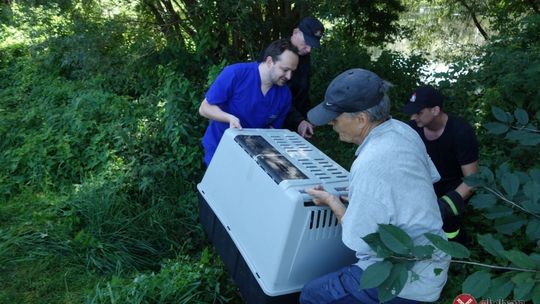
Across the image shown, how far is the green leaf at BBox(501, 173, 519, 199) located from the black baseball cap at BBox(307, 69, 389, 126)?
0.50 m

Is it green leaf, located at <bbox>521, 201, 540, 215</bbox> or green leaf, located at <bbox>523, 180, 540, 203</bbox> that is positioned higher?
green leaf, located at <bbox>523, 180, 540, 203</bbox>

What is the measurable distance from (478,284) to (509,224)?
516mm

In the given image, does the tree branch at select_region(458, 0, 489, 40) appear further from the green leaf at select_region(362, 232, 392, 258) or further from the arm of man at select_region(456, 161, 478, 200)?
the green leaf at select_region(362, 232, 392, 258)

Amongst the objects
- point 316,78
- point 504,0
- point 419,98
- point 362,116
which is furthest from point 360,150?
point 504,0

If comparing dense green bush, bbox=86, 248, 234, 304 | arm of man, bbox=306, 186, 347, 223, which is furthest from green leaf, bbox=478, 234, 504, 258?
dense green bush, bbox=86, 248, 234, 304

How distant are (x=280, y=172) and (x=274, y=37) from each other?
3.83 metres

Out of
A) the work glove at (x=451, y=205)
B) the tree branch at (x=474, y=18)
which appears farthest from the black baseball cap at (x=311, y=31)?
the tree branch at (x=474, y=18)

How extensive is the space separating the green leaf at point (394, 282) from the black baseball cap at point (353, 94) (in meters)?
0.72

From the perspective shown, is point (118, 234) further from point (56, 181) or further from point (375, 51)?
point (375, 51)

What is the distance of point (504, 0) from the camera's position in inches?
262

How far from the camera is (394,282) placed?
1.04 meters

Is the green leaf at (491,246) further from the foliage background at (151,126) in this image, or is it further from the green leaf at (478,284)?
the foliage background at (151,126)

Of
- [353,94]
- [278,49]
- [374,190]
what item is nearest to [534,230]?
[374,190]

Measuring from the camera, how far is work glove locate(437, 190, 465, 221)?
2.33 metres
